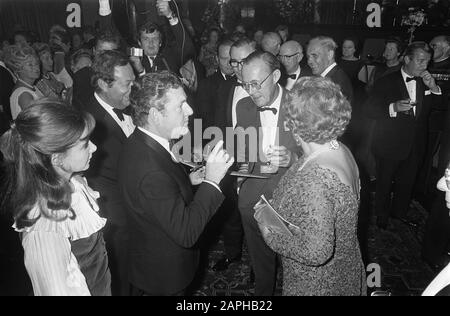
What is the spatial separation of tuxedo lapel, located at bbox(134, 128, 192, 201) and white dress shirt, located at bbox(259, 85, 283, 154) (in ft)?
3.58

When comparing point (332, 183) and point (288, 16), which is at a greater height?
point (288, 16)

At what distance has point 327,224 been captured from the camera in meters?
1.67

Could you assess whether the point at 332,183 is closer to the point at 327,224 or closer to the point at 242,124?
the point at 327,224

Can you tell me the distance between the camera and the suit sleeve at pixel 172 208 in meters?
A: 1.75

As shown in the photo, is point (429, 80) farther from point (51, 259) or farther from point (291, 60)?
point (51, 259)

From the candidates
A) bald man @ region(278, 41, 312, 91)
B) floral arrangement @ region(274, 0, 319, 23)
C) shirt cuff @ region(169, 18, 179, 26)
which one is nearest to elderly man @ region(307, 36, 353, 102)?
bald man @ region(278, 41, 312, 91)

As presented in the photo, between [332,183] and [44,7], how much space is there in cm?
1174

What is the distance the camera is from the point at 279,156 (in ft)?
8.04

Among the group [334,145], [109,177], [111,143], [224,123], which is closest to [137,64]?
[224,123]

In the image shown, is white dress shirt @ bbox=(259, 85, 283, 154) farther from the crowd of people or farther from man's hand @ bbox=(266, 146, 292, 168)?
man's hand @ bbox=(266, 146, 292, 168)

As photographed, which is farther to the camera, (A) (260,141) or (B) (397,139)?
(B) (397,139)

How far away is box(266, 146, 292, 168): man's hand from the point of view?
8.00 ft

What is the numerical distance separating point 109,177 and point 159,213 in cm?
100

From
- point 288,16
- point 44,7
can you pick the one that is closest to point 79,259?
point 288,16
